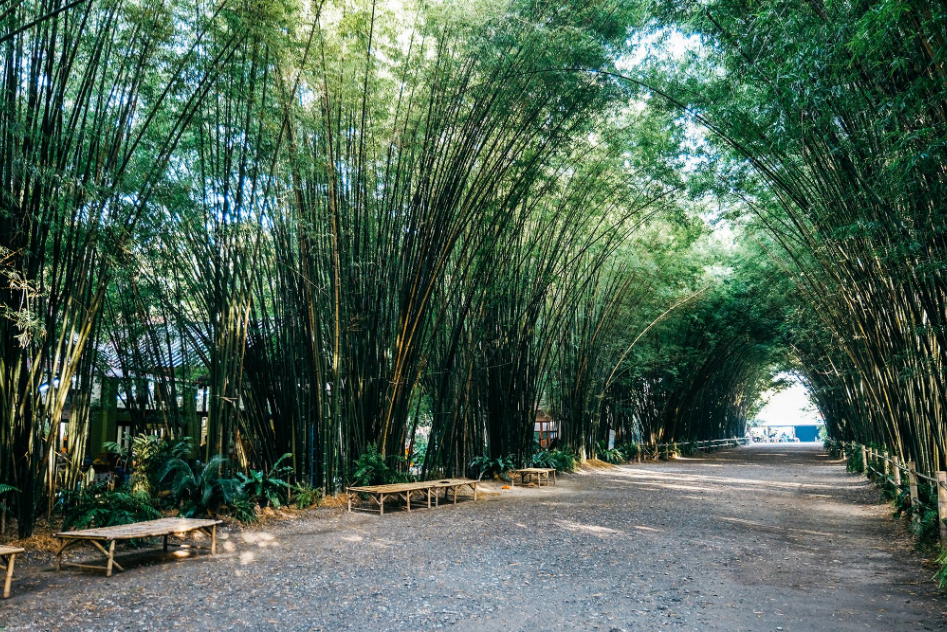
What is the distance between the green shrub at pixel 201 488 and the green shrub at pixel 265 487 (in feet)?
0.92

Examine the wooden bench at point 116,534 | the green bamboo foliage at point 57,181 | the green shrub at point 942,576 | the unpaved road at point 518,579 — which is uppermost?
the green bamboo foliage at point 57,181

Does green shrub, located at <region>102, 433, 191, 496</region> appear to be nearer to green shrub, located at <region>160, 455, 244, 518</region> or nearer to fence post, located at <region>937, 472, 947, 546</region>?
green shrub, located at <region>160, 455, 244, 518</region>

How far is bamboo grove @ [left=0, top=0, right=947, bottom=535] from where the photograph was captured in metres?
3.74

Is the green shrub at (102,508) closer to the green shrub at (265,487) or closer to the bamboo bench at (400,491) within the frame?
the green shrub at (265,487)

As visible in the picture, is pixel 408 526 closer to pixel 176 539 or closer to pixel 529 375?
pixel 176 539

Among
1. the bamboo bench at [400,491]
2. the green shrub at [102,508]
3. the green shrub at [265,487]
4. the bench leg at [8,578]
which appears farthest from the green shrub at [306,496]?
the bench leg at [8,578]

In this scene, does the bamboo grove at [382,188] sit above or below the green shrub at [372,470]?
above

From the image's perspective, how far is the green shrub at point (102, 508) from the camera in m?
4.27

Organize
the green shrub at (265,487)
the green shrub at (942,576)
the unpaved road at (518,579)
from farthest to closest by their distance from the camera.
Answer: the green shrub at (265,487)
the green shrub at (942,576)
the unpaved road at (518,579)

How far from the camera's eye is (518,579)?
345 cm

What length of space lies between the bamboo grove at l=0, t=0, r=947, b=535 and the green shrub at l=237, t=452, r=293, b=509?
0.34 meters

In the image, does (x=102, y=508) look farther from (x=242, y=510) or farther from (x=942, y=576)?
(x=942, y=576)

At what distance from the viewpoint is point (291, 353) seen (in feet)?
19.7

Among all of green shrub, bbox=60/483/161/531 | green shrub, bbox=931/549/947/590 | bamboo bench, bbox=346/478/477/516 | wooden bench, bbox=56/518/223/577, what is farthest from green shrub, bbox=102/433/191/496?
green shrub, bbox=931/549/947/590
